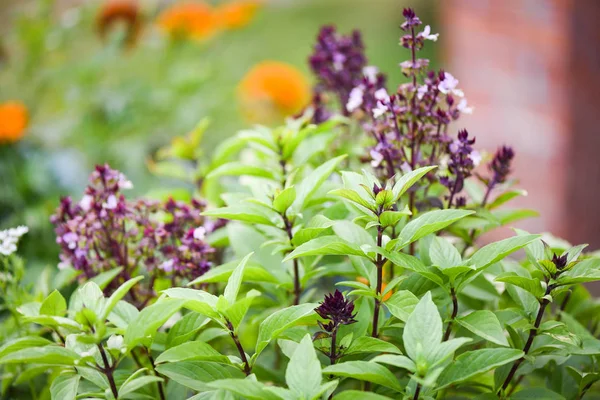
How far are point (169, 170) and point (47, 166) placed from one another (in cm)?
72

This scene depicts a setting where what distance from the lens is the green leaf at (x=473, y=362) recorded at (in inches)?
25.5

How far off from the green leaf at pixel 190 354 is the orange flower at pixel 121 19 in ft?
5.90

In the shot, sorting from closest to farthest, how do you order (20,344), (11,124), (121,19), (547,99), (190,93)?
(20,344) < (11,124) < (190,93) < (547,99) < (121,19)

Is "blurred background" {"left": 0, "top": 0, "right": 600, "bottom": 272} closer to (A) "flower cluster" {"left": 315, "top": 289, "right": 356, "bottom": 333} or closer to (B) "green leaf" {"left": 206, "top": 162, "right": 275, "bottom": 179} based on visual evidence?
(B) "green leaf" {"left": 206, "top": 162, "right": 275, "bottom": 179}

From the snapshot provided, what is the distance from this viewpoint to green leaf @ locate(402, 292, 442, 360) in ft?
2.06

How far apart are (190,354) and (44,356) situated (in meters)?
0.15

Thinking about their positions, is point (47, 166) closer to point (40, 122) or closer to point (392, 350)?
point (40, 122)

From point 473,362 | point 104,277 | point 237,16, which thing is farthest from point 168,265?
point 237,16

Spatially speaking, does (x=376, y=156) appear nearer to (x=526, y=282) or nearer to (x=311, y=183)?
(x=311, y=183)

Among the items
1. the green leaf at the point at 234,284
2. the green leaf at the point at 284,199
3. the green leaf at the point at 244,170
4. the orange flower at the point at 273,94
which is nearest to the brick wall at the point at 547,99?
the orange flower at the point at 273,94

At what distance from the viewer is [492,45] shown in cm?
237

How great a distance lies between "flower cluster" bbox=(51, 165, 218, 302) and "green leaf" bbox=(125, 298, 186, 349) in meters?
0.18

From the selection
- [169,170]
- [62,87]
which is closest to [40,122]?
[62,87]

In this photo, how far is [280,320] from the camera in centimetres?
69
